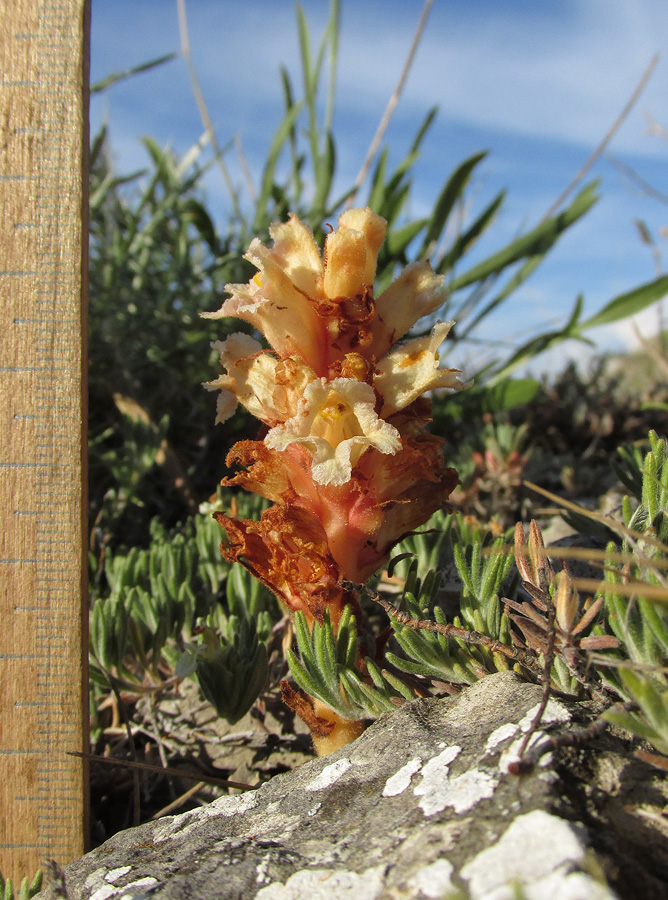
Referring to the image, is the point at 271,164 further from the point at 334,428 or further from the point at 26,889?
the point at 26,889

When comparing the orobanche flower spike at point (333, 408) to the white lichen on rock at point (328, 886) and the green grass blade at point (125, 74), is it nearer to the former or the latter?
the white lichen on rock at point (328, 886)

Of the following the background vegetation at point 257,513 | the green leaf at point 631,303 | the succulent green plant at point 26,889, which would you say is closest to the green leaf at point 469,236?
the background vegetation at point 257,513

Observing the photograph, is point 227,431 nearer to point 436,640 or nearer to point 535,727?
point 436,640

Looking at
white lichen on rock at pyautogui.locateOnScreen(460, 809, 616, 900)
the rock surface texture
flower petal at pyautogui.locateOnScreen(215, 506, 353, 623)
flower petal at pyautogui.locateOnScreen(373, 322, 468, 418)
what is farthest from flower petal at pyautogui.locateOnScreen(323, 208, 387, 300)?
white lichen on rock at pyautogui.locateOnScreen(460, 809, 616, 900)

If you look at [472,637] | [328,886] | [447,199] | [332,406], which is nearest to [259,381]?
[332,406]

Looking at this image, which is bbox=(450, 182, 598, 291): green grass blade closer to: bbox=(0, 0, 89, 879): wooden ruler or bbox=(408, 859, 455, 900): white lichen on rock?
bbox=(0, 0, 89, 879): wooden ruler
